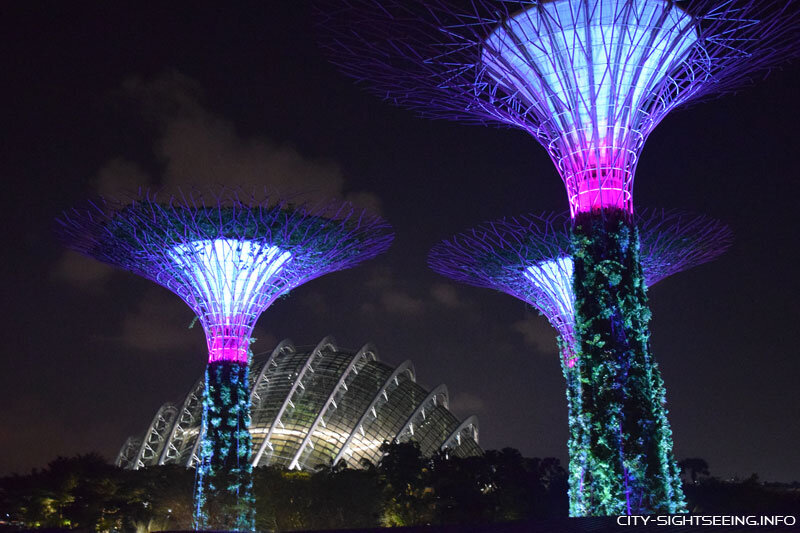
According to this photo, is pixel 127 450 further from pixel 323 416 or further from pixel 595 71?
pixel 595 71

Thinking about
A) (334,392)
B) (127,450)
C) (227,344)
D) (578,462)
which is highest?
(334,392)

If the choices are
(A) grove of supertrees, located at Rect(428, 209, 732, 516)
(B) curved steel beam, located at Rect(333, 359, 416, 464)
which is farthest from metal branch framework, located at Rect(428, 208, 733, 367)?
(B) curved steel beam, located at Rect(333, 359, 416, 464)

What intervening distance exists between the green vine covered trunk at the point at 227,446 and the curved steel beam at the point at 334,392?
87.0 feet

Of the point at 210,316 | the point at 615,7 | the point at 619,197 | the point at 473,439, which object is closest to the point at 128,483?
the point at 210,316

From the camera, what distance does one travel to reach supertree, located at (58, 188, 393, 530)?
3209cm

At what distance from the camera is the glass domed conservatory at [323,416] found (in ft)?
204

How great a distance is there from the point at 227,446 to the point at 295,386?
104 feet

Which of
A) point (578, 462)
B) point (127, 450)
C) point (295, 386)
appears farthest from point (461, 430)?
point (578, 462)

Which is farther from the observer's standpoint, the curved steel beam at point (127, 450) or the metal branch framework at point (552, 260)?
the curved steel beam at point (127, 450)

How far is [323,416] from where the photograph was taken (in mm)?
63250

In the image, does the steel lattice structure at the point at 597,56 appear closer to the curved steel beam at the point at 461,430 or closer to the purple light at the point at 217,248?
the purple light at the point at 217,248

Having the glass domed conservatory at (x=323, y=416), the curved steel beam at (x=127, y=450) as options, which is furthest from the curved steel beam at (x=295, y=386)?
the curved steel beam at (x=127, y=450)

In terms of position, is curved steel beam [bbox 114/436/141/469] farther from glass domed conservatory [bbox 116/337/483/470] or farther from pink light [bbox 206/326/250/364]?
pink light [bbox 206/326/250/364]

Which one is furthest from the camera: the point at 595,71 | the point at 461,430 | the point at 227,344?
the point at 461,430
